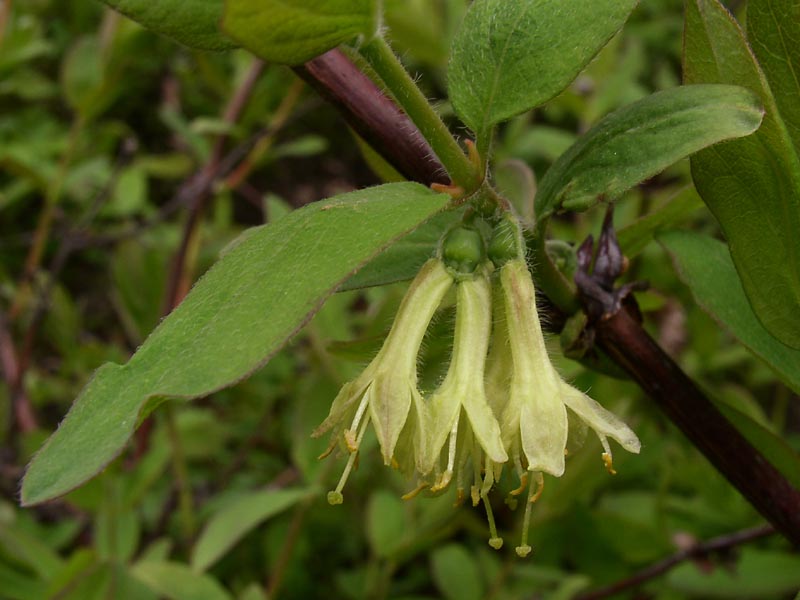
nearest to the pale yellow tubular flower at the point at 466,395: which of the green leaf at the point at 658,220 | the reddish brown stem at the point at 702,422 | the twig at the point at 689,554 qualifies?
the reddish brown stem at the point at 702,422

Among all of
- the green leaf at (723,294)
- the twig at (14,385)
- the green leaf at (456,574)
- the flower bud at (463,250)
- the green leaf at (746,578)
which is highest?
the flower bud at (463,250)

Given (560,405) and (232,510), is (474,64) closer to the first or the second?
(560,405)

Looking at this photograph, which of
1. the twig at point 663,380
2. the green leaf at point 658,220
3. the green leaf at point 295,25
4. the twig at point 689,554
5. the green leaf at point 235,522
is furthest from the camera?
the green leaf at point 235,522

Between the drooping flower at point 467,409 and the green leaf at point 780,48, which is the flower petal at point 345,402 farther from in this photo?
the green leaf at point 780,48

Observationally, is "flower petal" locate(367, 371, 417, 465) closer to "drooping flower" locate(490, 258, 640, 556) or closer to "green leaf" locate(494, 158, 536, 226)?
"drooping flower" locate(490, 258, 640, 556)

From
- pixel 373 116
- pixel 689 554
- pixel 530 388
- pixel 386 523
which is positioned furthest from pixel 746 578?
pixel 373 116

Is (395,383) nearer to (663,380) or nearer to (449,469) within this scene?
(449,469)

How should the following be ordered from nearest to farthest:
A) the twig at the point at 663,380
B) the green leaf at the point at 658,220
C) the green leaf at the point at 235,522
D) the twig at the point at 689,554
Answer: the twig at the point at 663,380 < the green leaf at the point at 658,220 < the twig at the point at 689,554 < the green leaf at the point at 235,522
